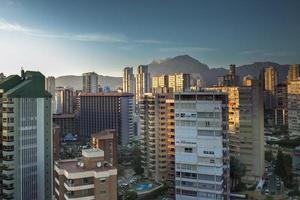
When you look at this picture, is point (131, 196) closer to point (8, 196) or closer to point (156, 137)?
point (156, 137)

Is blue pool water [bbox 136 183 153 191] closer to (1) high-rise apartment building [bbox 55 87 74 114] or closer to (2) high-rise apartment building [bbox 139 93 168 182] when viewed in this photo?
(2) high-rise apartment building [bbox 139 93 168 182]

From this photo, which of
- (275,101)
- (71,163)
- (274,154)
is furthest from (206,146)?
(275,101)

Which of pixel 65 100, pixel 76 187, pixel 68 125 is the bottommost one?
pixel 68 125

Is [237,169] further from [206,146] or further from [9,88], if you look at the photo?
[9,88]

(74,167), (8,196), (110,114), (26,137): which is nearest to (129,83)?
(110,114)

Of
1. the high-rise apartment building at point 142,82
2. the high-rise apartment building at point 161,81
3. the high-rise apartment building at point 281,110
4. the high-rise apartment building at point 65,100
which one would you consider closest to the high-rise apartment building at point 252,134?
the high-rise apartment building at point 161,81
